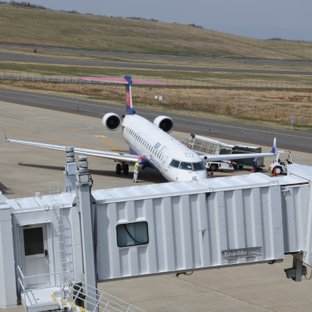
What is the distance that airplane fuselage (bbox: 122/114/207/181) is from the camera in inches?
1430

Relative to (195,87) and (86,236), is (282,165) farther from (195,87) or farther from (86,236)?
(195,87)

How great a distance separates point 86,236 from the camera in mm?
16312

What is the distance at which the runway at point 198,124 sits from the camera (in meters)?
63.9

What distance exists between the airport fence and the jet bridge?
304ft

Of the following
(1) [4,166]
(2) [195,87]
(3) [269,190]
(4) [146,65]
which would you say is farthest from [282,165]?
(4) [146,65]

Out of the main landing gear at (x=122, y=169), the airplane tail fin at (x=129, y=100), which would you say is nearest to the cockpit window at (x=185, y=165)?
the main landing gear at (x=122, y=169)

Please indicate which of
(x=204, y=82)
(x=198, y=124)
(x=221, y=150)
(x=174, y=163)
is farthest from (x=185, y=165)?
(x=204, y=82)

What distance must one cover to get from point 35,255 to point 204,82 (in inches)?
4324

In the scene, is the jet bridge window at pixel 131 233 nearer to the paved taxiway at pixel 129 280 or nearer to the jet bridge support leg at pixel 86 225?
the jet bridge support leg at pixel 86 225

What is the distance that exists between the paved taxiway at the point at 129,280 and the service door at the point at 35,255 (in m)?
6.12

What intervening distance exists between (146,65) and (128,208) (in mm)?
145523

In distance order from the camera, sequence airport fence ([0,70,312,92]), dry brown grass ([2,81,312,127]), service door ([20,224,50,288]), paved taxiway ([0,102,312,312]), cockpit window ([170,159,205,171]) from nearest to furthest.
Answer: service door ([20,224,50,288]), paved taxiway ([0,102,312,312]), cockpit window ([170,159,205,171]), dry brown grass ([2,81,312,127]), airport fence ([0,70,312,92])

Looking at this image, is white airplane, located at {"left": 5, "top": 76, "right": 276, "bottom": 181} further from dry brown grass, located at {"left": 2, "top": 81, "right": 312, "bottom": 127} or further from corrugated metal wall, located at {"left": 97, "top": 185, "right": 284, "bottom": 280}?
dry brown grass, located at {"left": 2, "top": 81, "right": 312, "bottom": 127}

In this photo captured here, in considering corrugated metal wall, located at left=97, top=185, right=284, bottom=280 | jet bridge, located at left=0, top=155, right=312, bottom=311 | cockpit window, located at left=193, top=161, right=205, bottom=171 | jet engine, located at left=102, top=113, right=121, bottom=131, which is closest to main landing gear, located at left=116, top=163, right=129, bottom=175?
jet engine, located at left=102, top=113, right=121, bottom=131
